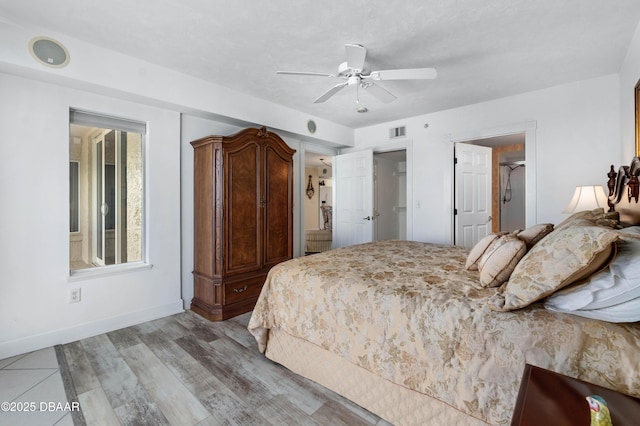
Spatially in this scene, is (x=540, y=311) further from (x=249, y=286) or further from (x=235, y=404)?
(x=249, y=286)

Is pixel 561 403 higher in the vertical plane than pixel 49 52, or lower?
lower

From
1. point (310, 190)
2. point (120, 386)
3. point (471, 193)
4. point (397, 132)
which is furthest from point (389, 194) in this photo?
point (120, 386)

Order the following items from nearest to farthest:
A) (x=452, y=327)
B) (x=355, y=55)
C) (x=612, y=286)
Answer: (x=612, y=286) < (x=452, y=327) < (x=355, y=55)

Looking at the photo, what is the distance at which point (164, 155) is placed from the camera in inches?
124

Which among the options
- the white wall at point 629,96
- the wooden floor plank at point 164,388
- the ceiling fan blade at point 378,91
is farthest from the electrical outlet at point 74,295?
the white wall at point 629,96

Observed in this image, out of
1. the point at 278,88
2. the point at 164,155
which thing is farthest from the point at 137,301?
the point at 278,88

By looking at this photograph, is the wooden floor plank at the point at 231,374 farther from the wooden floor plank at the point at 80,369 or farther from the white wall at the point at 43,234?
the white wall at the point at 43,234

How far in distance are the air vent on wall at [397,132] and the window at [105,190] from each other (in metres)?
3.36

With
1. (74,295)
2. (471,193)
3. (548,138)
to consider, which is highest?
(548,138)

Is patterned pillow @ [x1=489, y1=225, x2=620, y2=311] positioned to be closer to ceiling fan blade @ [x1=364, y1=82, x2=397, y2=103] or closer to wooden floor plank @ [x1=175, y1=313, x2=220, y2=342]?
ceiling fan blade @ [x1=364, y1=82, x2=397, y2=103]

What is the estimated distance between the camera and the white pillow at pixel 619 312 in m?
1.10

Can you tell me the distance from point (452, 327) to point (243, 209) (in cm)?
246

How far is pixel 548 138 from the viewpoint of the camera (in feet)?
11.0

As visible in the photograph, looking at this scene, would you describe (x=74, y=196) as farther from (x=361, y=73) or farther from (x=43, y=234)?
(x=361, y=73)
